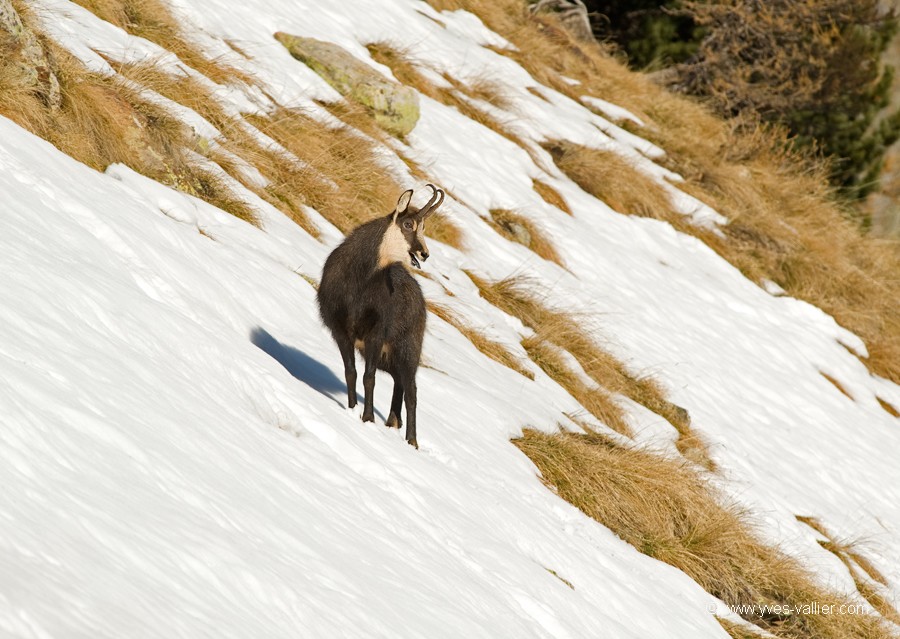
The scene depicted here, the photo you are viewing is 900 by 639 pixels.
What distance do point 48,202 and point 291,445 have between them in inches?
72.8

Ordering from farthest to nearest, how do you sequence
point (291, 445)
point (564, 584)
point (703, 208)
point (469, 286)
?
point (703, 208)
point (469, 286)
point (564, 584)
point (291, 445)

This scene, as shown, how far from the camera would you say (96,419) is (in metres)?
3.35

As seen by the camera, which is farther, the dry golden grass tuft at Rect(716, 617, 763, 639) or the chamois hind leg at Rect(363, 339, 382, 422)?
the dry golden grass tuft at Rect(716, 617, 763, 639)

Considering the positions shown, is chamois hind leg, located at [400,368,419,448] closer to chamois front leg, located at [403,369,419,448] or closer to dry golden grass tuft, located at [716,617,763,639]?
chamois front leg, located at [403,369,419,448]

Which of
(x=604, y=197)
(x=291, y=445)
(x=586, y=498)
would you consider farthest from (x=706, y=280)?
(x=291, y=445)

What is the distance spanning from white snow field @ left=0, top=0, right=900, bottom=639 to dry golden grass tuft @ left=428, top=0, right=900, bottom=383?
7.55 ft

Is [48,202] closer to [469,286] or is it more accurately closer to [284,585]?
[284,585]

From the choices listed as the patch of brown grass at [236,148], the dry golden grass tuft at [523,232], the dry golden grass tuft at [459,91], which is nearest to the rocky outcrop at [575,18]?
the dry golden grass tuft at [459,91]

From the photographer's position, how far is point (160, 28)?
9.96 metres

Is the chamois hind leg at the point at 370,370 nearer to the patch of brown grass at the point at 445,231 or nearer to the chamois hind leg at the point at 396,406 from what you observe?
the chamois hind leg at the point at 396,406

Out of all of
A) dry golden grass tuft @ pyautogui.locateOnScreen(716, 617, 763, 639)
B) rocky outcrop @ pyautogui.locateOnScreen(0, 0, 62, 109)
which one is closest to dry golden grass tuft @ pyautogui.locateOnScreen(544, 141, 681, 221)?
dry golden grass tuft @ pyautogui.locateOnScreen(716, 617, 763, 639)

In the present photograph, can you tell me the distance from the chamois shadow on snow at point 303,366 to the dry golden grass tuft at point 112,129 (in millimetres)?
1832

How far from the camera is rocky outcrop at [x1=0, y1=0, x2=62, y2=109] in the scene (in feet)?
22.1

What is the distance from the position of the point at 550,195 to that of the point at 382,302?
809cm
